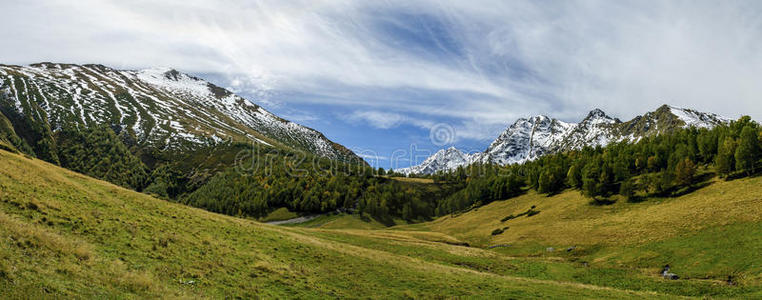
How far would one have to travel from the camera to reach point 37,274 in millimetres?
14555

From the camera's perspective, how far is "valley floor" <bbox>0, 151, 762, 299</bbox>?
58.0 feet

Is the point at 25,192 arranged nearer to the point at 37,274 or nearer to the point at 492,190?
the point at 37,274

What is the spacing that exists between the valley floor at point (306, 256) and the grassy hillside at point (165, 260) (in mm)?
111

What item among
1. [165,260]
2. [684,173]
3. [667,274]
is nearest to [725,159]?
[684,173]

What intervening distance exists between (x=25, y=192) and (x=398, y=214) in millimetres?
145299

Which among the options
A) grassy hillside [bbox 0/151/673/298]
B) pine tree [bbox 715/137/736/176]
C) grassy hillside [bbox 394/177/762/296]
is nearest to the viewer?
grassy hillside [bbox 0/151/673/298]

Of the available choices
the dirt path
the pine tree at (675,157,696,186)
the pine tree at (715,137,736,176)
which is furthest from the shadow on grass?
the dirt path

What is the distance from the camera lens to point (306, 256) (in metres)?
36.6

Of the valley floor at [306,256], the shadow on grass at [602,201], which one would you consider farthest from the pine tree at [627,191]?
the valley floor at [306,256]

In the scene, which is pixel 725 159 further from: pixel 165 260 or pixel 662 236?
pixel 165 260

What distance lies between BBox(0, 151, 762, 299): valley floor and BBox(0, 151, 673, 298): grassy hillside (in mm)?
111

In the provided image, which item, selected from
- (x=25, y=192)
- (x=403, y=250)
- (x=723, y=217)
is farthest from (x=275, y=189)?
(x=723, y=217)

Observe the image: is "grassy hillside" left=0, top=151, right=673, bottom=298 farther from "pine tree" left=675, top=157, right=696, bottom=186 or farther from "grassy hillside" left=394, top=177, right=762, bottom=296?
"pine tree" left=675, top=157, right=696, bottom=186

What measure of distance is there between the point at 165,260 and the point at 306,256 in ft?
49.3
